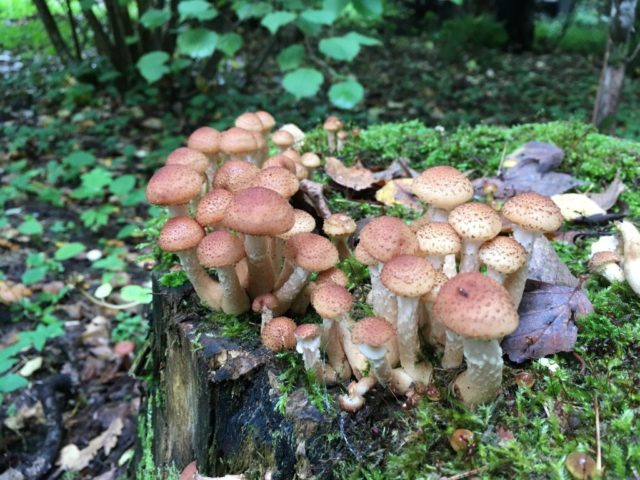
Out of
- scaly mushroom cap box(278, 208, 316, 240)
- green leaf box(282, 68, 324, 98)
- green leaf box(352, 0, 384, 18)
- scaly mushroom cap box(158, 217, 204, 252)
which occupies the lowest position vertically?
green leaf box(282, 68, 324, 98)

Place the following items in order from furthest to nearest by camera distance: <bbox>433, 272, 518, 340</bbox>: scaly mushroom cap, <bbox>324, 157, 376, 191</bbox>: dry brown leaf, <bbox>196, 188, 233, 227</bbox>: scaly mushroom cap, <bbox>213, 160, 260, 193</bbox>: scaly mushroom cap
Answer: <bbox>324, 157, 376, 191</bbox>: dry brown leaf, <bbox>213, 160, 260, 193</bbox>: scaly mushroom cap, <bbox>196, 188, 233, 227</bbox>: scaly mushroom cap, <bbox>433, 272, 518, 340</bbox>: scaly mushroom cap

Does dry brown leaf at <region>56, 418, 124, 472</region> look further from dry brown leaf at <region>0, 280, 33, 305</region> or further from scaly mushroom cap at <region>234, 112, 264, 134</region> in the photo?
scaly mushroom cap at <region>234, 112, 264, 134</region>

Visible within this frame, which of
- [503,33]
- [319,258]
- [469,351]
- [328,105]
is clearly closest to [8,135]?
[328,105]

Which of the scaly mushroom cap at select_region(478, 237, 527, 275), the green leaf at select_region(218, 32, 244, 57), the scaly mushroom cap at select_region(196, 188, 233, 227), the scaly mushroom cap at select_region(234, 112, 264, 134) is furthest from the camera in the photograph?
the green leaf at select_region(218, 32, 244, 57)

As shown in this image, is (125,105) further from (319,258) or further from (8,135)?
(319,258)

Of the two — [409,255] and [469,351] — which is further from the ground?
[409,255]

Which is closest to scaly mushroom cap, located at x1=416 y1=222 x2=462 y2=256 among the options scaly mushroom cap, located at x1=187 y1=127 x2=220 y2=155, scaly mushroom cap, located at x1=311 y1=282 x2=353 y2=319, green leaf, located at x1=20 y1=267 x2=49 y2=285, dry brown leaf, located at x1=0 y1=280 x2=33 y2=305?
scaly mushroom cap, located at x1=311 y1=282 x2=353 y2=319

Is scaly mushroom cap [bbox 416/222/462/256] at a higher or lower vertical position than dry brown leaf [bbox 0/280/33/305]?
higher
